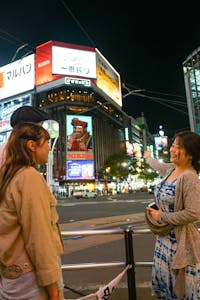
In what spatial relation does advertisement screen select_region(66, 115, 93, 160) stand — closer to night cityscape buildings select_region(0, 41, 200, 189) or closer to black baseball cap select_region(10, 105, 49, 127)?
night cityscape buildings select_region(0, 41, 200, 189)

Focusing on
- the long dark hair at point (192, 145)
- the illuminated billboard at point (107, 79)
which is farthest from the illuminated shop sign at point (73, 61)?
the long dark hair at point (192, 145)

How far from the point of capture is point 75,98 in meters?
82.4

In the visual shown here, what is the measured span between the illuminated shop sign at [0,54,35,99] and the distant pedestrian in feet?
117

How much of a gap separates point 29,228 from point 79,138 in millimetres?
75025

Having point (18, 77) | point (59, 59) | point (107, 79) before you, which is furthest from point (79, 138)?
point (18, 77)

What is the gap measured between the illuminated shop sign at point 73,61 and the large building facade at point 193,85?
19.9 meters

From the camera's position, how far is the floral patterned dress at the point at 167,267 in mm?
2166

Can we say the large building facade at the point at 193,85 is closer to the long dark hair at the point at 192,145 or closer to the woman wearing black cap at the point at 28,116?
the long dark hair at the point at 192,145

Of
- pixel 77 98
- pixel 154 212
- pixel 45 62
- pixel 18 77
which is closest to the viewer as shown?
pixel 154 212

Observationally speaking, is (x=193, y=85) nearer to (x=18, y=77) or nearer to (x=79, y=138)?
(x=18, y=77)

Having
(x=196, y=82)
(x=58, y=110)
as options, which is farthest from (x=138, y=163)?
(x=196, y=82)

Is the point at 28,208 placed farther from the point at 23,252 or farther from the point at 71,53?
the point at 71,53

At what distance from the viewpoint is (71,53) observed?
5659cm

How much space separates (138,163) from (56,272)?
273 ft
